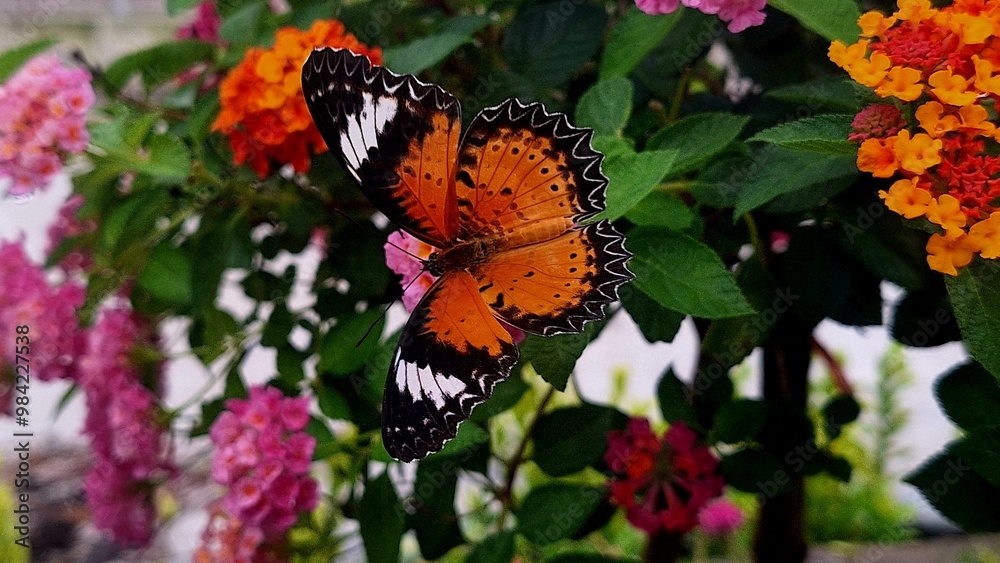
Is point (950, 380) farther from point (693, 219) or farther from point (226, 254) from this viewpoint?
point (226, 254)

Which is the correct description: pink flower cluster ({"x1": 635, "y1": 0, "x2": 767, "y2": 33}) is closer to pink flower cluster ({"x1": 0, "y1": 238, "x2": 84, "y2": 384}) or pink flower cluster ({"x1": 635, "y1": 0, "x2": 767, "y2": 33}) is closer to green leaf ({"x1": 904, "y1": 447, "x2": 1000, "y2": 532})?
green leaf ({"x1": 904, "y1": 447, "x2": 1000, "y2": 532})

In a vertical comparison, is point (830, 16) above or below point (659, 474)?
above

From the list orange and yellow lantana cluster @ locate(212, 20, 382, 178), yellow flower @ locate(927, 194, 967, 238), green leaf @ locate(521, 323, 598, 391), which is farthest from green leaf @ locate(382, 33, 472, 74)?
yellow flower @ locate(927, 194, 967, 238)

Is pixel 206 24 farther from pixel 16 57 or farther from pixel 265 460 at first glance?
pixel 265 460

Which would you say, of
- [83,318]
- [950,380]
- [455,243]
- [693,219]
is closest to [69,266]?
[83,318]

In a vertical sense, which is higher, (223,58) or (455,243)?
(223,58)

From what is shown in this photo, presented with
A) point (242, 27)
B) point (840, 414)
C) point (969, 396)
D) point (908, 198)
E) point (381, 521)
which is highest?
point (242, 27)

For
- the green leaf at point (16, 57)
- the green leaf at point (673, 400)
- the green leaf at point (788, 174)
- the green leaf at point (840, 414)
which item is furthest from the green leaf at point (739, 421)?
the green leaf at point (16, 57)

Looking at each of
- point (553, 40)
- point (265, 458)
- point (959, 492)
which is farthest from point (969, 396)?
point (265, 458)
